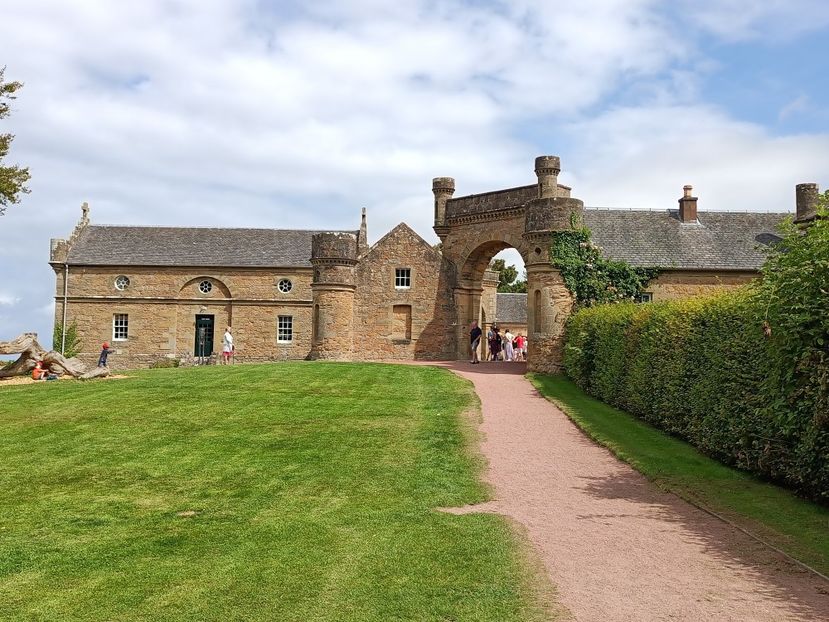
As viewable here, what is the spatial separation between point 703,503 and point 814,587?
297 centimetres

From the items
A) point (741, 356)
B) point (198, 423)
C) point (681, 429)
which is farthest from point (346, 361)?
point (741, 356)

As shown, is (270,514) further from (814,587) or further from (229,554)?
(814,587)

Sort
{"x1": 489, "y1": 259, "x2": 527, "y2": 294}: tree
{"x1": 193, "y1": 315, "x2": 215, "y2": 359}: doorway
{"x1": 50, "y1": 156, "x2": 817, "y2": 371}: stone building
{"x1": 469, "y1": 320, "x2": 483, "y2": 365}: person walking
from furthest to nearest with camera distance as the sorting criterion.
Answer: {"x1": 489, "y1": 259, "x2": 527, "y2": 294}: tree < {"x1": 193, "y1": 315, "x2": 215, "y2": 359}: doorway < {"x1": 50, "y1": 156, "x2": 817, "y2": 371}: stone building < {"x1": 469, "y1": 320, "x2": 483, "y2": 365}: person walking

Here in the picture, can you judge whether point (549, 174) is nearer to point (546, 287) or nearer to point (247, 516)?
point (546, 287)

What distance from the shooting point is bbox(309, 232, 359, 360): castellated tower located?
29625 millimetres

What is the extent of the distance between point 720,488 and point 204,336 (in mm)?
37235

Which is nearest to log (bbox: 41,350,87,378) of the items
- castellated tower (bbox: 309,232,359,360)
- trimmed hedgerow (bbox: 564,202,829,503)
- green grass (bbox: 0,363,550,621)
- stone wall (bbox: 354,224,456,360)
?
green grass (bbox: 0,363,550,621)

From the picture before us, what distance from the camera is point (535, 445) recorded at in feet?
43.7

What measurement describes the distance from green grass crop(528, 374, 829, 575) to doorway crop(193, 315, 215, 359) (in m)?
30.9

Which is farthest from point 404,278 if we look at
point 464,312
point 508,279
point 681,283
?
point 508,279

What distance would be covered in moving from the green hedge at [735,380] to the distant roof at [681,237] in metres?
13.7

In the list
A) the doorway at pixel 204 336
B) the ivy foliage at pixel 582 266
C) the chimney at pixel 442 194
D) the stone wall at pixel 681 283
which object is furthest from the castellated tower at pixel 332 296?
the doorway at pixel 204 336

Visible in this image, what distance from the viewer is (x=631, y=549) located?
24.0 feet

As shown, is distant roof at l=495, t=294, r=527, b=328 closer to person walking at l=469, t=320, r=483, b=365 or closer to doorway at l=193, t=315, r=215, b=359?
doorway at l=193, t=315, r=215, b=359
